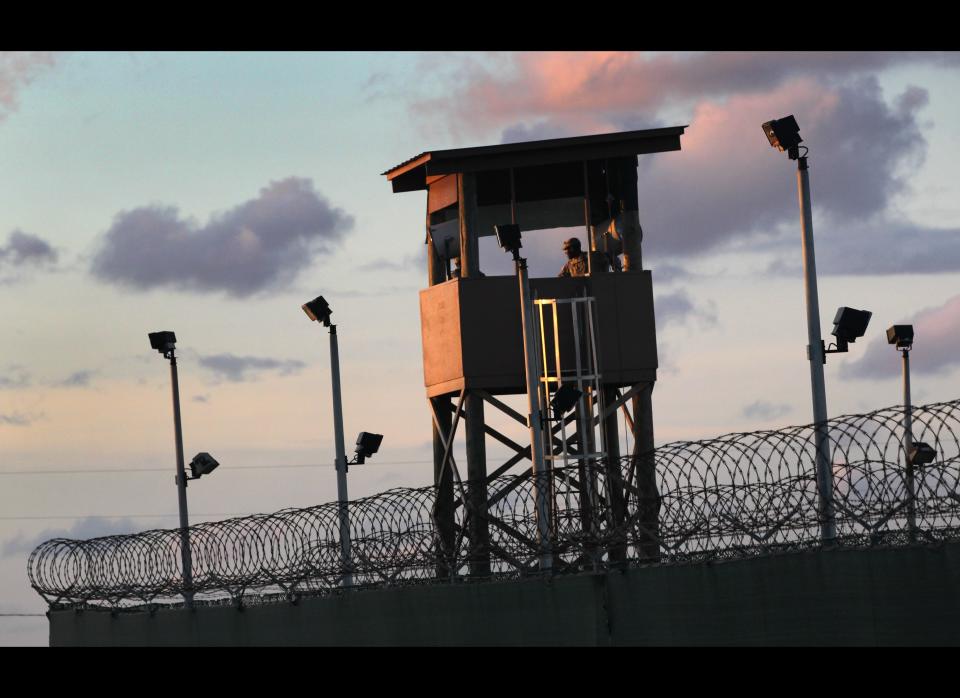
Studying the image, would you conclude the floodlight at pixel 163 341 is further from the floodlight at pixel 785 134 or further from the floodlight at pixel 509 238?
the floodlight at pixel 785 134

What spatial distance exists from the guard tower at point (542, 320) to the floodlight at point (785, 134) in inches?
229

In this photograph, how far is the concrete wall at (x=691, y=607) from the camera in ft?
50.7

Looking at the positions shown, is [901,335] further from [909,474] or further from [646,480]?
[909,474]

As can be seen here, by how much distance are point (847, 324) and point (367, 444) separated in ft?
32.1

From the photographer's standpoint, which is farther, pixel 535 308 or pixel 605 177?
pixel 605 177

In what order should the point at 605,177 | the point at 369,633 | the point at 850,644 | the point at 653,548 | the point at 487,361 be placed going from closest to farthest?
the point at 850,644
the point at 653,548
the point at 369,633
the point at 487,361
the point at 605,177

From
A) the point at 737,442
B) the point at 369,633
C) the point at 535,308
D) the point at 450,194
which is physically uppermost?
the point at 450,194

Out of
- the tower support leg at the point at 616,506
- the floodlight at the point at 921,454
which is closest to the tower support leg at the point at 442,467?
the tower support leg at the point at 616,506

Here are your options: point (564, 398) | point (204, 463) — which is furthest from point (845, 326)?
point (204, 463)

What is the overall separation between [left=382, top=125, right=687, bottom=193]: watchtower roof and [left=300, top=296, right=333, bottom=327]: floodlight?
2.97 m

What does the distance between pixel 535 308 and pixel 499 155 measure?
7.84 ft

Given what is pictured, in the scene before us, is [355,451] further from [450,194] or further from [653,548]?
[653,548]

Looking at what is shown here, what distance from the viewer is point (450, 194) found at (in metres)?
26.7
